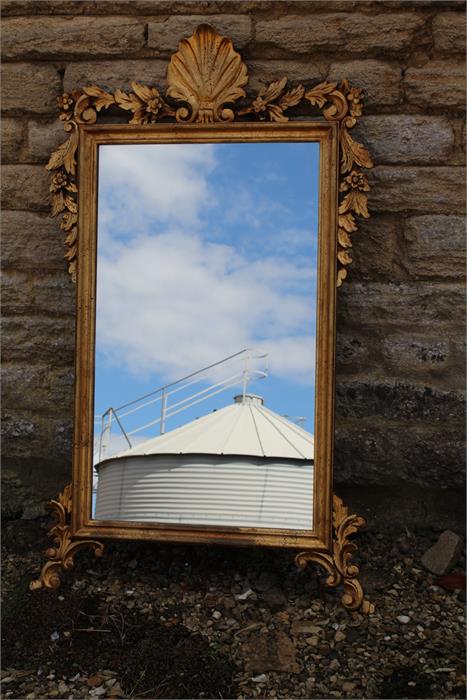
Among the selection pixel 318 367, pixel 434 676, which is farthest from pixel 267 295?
pixel 434 676

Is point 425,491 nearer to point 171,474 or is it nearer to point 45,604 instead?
point 171,474

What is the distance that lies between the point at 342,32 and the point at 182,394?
1.45 metres

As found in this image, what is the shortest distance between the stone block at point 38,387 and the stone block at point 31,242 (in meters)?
0.38

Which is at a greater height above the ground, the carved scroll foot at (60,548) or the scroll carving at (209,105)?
the scroll carving at (209,105)

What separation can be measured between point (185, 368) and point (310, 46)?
1.27 m

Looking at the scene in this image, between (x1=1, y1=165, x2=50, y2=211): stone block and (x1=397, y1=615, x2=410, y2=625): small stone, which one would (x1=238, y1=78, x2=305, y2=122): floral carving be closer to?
(x1=1, y1=165, x2=50, y2=211): stone block

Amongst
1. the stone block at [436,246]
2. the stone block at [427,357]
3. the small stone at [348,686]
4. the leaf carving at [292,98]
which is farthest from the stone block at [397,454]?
the leaf carving at [292,98]

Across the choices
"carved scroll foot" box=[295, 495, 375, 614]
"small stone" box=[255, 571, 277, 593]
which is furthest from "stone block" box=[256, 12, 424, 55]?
"small stone" box=[255, 571, 277, 593]

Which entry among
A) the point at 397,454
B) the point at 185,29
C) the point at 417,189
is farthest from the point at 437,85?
the point at 397,454

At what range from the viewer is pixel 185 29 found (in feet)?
11.3

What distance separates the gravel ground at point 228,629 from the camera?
116 inches

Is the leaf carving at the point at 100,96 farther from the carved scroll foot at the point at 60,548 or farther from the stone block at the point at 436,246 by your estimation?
the carved scroll foot at the point at 60,548

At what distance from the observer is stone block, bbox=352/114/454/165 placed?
3344mm

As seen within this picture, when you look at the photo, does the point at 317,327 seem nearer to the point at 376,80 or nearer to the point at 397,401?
the point at 397,401
